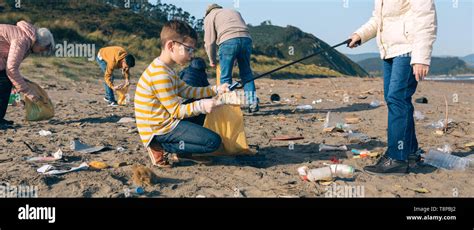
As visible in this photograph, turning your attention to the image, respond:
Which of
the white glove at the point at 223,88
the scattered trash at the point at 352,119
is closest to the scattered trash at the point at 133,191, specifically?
the white glove at the point at 223,88

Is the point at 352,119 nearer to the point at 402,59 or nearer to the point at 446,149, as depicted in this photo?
the point at 446,149

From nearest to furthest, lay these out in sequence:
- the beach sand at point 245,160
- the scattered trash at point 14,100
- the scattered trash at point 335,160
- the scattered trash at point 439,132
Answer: the beach sand at point 245,160 → the scattered trash at point 335,160 → the scattered trash at point 439,132 → the scattered trash at point 14,100

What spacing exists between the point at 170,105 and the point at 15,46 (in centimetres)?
285

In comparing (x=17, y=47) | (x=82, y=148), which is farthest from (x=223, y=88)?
(x=17, y=47)

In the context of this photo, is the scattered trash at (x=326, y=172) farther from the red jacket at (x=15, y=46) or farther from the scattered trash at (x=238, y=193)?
the red jacket at (x=15, y=46)

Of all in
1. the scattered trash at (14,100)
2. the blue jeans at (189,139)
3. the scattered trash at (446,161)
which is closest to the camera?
the blue jeans at (189,139)

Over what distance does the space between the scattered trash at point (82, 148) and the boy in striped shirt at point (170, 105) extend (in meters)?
0.92

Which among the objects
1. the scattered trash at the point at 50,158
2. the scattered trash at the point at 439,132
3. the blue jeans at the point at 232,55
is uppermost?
the blue jeans at the point at 232,55

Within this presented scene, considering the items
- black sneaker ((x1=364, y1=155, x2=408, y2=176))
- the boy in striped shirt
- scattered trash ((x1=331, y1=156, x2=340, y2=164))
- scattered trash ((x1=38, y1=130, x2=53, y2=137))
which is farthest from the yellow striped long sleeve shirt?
scattered trash ((x1=38, y1=130, x2=53, y2=137))

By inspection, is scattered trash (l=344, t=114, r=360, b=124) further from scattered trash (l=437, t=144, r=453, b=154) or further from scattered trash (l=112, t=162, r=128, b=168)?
scattered trash (l=112, t=162, r=128, b=168)

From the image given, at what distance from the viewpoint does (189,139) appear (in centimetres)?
374

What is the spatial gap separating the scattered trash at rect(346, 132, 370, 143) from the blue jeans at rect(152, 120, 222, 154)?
1975 millimetres

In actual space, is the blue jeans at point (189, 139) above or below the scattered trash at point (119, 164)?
above

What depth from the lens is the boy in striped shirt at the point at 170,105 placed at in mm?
3611
